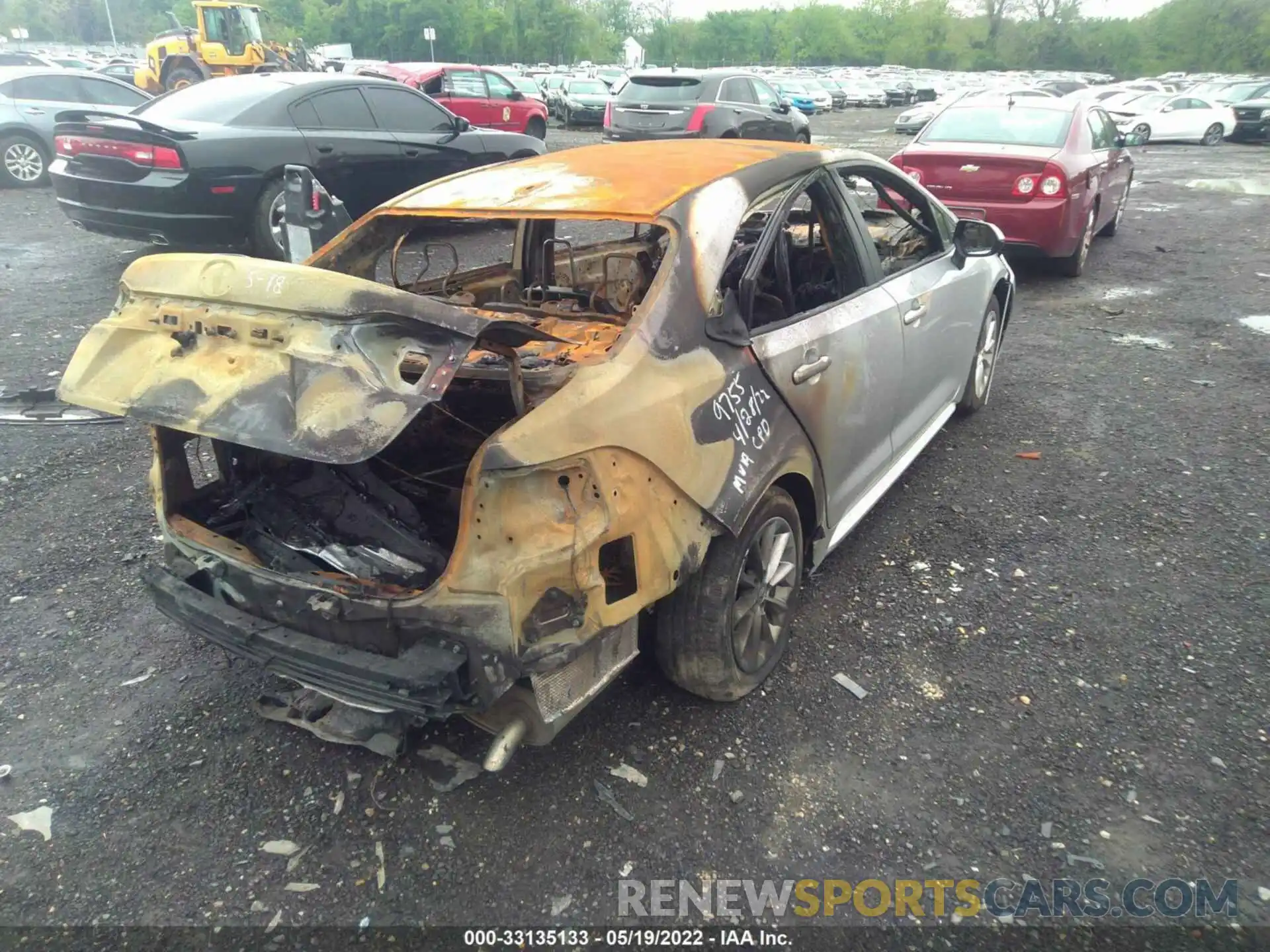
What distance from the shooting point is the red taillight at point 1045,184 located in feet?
23.8

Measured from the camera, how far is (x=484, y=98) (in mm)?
16094

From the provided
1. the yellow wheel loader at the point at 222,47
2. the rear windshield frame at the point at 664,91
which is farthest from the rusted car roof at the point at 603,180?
the yellow wheel loader at the point at 222,47

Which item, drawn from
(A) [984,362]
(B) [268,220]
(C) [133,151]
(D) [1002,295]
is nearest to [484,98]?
(B) [268,220]

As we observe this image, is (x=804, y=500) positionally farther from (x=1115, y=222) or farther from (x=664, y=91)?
(x=664, y=91)

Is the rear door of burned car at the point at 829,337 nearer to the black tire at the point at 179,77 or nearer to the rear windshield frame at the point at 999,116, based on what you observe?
the rear windshield frame at the point at 999,116

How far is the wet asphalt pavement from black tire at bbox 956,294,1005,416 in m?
0.66

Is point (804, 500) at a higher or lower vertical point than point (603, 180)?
lower

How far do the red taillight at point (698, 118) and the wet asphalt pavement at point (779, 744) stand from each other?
10.5 metres

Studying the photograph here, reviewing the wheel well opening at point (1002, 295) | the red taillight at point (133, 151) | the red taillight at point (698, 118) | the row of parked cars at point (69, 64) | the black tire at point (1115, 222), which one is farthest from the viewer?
the row of parked cars at point (69, 64)

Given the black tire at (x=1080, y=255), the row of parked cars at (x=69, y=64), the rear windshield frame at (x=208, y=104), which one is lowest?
the black tire at (x=1080, y=255)

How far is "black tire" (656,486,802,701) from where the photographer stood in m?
2.50

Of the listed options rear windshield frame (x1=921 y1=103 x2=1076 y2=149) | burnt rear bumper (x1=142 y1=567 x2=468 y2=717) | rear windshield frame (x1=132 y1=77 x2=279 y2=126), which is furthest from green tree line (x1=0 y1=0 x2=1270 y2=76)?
burnt rear bumper (x1=142 y1=567 x2=468 y2=717)

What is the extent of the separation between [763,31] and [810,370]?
90.6 meters

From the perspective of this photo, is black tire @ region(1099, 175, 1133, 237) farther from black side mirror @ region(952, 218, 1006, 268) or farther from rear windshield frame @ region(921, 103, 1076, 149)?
black side mirror @ region(952, 218, 1006, 268)
